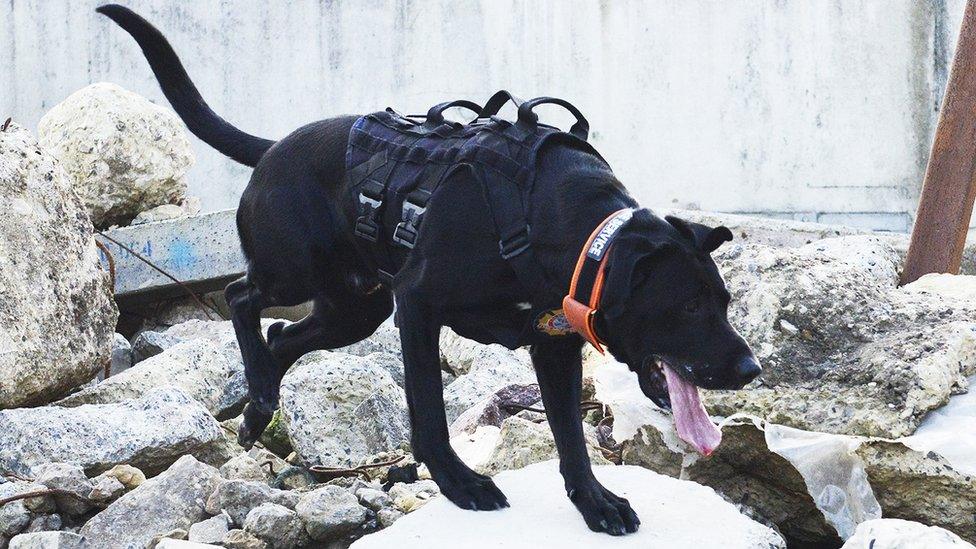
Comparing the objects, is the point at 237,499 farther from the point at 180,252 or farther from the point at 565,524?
the point at 180,252

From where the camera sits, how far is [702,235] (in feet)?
10.1

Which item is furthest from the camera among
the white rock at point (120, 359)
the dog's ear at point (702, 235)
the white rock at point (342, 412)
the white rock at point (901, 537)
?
the white rock at point (120, 359)

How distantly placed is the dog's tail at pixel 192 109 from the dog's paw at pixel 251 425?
0.86m

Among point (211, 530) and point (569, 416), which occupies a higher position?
point (569, 416)

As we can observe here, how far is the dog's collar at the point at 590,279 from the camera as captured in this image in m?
3.04

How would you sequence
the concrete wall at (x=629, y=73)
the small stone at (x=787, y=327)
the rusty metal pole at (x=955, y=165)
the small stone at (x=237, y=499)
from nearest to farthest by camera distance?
the small stone at (x=237, y=499), the small stone at (x=787, y=327), the rusty metal pole at (x=955, y=165), the concrete wall at (x=629, y=73)

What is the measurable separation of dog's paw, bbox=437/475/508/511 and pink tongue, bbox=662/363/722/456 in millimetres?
631

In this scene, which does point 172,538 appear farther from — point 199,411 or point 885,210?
point 885,210

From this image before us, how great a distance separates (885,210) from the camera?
480 inches

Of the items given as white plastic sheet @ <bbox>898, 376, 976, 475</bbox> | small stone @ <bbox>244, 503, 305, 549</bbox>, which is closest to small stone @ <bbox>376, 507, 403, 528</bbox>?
small stone @ <bbox>244, 503, 305, 549</bbox>

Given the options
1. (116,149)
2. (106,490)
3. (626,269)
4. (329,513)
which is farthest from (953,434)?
(116,149)

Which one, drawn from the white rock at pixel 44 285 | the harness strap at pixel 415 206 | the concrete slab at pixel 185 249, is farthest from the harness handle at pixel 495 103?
the concrete slab at pixel 185 249

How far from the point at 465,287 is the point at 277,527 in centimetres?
94

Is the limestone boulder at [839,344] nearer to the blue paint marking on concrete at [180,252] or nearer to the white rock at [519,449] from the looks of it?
the white rock at [519,449]
